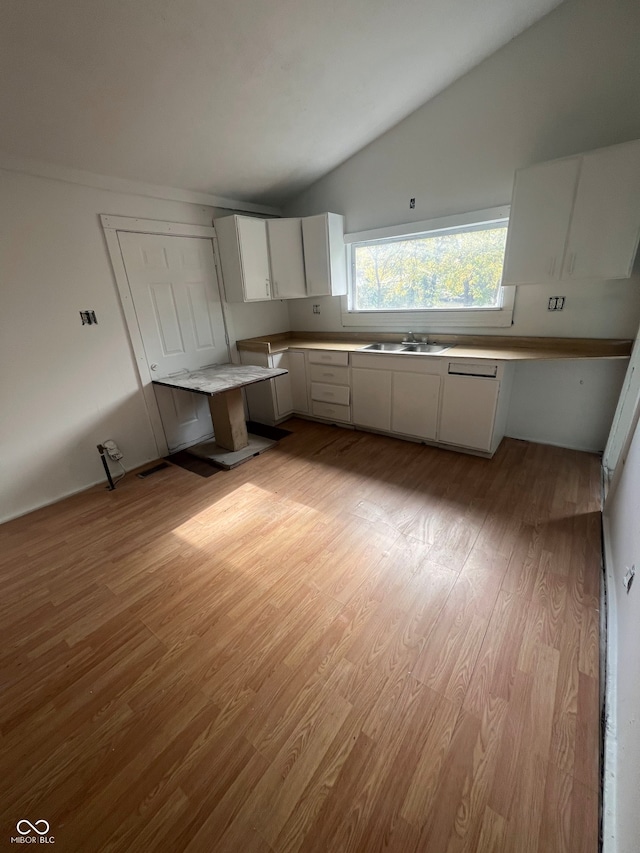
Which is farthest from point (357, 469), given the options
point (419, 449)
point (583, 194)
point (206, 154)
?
point (206, 154)

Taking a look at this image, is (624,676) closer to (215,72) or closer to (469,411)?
(469,411)

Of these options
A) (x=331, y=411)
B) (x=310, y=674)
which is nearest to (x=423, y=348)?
(x=331, y=411)

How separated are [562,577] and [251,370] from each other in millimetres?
2889

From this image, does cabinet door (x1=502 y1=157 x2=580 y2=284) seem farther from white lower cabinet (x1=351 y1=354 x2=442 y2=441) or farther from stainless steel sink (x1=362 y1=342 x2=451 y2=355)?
white lower cabinet (x1=351 y1=354 x2=442 y2=441)

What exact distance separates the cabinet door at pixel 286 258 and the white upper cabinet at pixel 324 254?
0.25 ft

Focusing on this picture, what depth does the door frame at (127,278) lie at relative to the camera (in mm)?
2797

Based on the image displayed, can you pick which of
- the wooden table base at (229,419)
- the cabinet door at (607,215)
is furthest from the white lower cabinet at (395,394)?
the cabinet door at (607,215)

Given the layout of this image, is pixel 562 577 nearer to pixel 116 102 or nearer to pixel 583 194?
pixel 583 194

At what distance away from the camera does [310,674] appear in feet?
4.62

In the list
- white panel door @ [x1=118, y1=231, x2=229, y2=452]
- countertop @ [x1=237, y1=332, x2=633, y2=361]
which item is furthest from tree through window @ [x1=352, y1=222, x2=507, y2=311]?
white panel door @ [x1=118, y1=231, x2=229, y2=452]

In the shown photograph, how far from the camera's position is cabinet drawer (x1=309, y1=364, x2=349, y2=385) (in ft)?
11.7

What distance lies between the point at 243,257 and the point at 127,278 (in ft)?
3.70

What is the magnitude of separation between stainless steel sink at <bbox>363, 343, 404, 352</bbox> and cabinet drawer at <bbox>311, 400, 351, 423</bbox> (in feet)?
2.15

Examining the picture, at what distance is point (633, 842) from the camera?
0.80 m
